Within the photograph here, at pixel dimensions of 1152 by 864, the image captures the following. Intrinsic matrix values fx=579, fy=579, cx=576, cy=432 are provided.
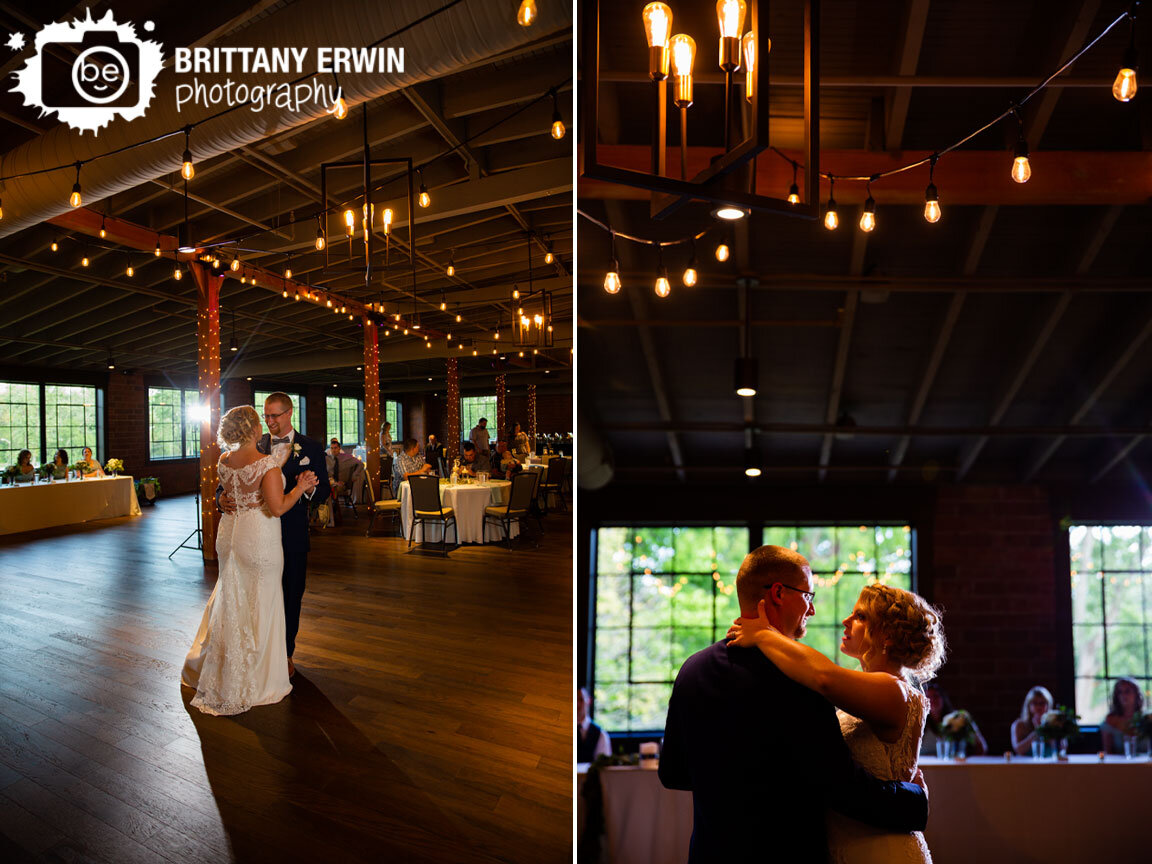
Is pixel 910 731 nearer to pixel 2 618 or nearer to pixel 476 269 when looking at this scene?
pixel 2 618

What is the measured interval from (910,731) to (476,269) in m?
7.69

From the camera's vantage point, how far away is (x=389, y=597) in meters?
4.52

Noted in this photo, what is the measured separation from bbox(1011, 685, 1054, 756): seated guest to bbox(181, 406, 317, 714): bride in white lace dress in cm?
443

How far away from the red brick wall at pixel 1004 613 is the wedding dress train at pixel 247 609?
574 cm

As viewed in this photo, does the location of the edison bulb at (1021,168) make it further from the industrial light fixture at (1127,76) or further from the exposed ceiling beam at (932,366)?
the exposed ceiling beam at (932,366)

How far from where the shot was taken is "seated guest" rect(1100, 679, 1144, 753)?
353cm

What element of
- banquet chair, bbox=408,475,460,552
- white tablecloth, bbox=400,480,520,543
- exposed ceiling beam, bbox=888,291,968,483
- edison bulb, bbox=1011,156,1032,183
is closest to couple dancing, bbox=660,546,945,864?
edison bulb, bbox=1011,156,1032,183

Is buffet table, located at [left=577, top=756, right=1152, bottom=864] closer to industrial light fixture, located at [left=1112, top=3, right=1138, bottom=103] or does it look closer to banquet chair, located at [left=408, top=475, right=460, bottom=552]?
industrial light fixture, located at [left=1112, top=3, right=1138, bottom=103]

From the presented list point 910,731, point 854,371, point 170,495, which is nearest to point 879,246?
point 854,371

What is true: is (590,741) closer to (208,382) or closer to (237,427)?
(237,427)

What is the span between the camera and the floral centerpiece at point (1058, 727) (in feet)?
9.59

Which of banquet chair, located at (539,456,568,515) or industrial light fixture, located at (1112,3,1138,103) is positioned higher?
industrial light fixture, located at (1112,3,1138,103)

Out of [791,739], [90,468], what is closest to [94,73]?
[791,739]

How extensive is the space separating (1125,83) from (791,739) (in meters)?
2.35
